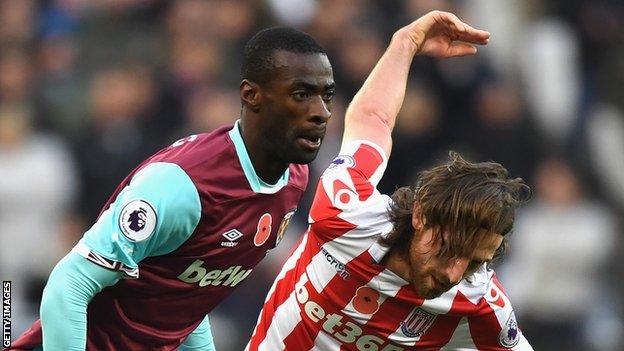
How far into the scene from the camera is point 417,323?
4977 millimetres

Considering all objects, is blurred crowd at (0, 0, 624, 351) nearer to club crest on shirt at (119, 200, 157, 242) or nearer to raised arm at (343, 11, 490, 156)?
raised arm at (343, 11, 490, 156)

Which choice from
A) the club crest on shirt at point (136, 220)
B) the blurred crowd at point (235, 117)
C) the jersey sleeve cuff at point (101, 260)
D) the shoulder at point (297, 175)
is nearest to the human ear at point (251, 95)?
the shoulder at point (297, 175)

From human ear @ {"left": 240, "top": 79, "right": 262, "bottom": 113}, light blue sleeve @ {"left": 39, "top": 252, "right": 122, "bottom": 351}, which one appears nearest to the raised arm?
human ear @ {"left": 240, "top": 79, "right": 262, "bottom": 113}

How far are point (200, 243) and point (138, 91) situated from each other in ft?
16.2

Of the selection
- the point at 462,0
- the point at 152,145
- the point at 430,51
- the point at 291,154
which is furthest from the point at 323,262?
the point at 462,0

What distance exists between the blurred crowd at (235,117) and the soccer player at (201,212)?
3.75m

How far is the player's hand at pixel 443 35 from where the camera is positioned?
17.9 feet

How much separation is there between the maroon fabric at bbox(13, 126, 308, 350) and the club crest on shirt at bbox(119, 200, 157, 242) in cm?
25

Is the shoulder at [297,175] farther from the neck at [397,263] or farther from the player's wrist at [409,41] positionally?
the player's wrist at [409,41]

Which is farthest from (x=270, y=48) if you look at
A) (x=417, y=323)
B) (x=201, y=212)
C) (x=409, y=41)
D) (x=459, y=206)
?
(x=417, y=323)

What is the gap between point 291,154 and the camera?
482 cm

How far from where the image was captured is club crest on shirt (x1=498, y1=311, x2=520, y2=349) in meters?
4.87

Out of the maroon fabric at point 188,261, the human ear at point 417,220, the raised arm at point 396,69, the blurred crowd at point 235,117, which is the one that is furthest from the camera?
the blurred crowd at point 235,117

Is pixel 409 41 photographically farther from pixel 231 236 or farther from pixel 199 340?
pixel 199 340
